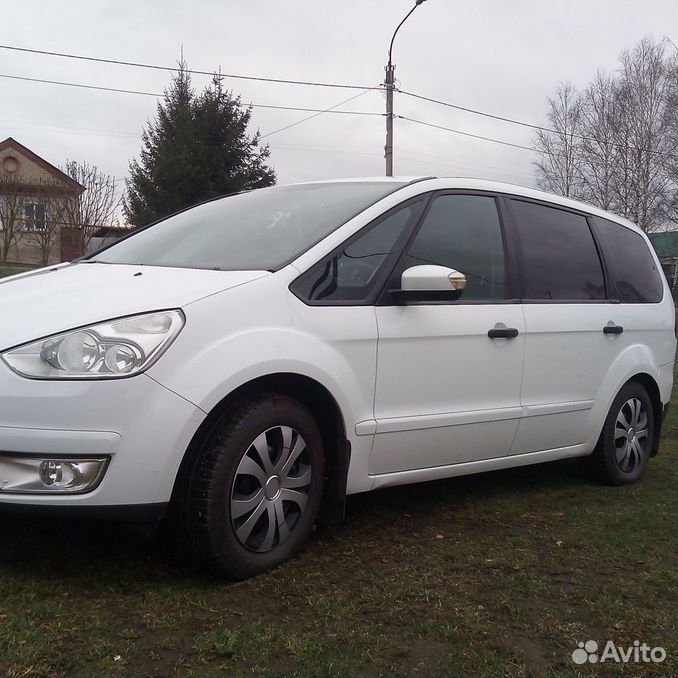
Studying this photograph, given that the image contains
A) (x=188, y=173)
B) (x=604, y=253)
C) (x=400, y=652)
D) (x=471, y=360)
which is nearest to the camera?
(x=400, y=652)

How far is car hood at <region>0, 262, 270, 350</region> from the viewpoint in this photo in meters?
2.77

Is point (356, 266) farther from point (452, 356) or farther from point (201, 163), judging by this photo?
point (201, 163)

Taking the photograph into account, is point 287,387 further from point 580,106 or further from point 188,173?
point 580,106

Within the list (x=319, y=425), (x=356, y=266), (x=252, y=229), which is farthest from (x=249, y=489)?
(x=252, y=229)

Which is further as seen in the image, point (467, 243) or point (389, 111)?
point (389, 111)

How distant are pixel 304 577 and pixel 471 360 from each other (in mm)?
1321

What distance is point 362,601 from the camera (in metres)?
2.89

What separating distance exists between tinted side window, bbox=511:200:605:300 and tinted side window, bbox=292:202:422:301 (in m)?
0.90

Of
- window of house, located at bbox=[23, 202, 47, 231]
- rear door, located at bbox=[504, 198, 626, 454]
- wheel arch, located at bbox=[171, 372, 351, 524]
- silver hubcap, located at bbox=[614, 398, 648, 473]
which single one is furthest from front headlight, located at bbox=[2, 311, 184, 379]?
window of house, located at bbox=[23, 202, 47, 231]

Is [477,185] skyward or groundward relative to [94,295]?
skyward

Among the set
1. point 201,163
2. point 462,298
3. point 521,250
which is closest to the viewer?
point 462,298

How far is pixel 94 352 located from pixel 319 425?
1.01 m

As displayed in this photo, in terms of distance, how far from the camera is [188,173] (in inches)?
1041

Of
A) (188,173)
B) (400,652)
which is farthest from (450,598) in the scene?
(188,173)
